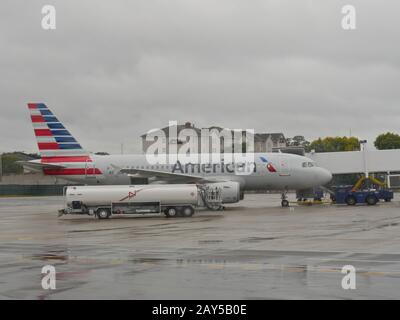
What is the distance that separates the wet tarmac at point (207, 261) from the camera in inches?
456

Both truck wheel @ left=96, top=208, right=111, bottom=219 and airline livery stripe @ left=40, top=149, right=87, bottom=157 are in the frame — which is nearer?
truck wheel @ left=96, top=208, right=111, bottom=219

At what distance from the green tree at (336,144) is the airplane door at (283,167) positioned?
11221 centimetres

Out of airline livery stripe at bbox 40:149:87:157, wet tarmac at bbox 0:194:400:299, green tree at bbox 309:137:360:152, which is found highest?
green tree at bbox 309:137:360:152

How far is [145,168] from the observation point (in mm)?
49688

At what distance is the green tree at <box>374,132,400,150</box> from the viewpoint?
150 metres

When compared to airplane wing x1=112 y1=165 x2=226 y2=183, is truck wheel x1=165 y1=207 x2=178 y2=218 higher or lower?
lower

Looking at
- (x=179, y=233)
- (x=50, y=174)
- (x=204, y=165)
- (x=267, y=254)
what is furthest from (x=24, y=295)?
(x=50, y=174)

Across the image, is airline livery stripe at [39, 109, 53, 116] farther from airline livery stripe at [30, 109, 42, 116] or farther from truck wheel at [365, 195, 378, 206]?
truck wheel at [365, 195, 378, 206]

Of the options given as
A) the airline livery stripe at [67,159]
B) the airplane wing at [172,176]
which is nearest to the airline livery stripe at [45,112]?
the airline livery stripe at [67,159]

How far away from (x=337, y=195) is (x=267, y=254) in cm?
3320

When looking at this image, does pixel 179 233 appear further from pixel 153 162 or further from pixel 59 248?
pixel 153 162

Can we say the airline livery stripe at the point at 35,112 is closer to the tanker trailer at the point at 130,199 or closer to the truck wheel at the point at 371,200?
the tanker trailer at the point at 130,199

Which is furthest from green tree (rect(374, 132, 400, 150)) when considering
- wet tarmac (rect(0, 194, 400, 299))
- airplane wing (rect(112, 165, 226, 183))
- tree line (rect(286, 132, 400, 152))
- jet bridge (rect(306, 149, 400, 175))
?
wet tarmac (rect(0, 194, 400, 299))

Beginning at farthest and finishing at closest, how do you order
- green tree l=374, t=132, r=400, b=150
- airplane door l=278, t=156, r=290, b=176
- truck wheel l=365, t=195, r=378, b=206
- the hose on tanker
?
green tree l=374, t=132, r=400, b=150, truck wheel l=365, t=195, r=378, b=206, airplane door l=278, t=156, r=290, b=176, the hose on tanker
